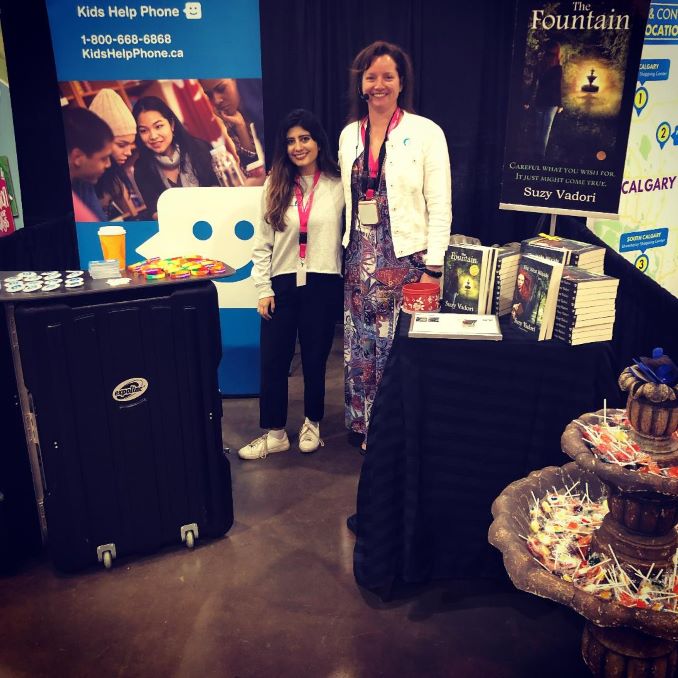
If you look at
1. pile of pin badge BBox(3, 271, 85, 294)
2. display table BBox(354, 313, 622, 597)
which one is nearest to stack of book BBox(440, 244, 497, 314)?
display table BBox(354, 313, 622, 597)

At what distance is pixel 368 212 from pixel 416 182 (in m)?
0.22

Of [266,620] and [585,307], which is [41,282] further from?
[585,307]

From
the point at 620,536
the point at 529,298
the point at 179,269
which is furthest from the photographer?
the point at 179,269

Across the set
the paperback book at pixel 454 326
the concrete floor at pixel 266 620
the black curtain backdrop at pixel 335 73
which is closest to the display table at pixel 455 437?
the paperback book at pixel 454 326

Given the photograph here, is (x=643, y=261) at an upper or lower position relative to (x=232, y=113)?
lower

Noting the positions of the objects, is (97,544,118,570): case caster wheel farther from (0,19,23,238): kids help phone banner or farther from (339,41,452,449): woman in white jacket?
(0,19,23,238): kids help phone banner

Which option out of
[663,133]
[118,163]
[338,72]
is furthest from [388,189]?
[663,133]

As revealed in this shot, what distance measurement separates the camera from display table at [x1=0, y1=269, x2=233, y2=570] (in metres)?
2.20

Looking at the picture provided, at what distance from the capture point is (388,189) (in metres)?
2.79

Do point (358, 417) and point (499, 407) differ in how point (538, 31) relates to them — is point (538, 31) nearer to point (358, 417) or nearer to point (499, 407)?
point (499, 407)

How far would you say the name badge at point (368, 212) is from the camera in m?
2.80

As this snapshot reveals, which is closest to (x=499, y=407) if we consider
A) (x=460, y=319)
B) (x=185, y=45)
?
(x=460, y=319)

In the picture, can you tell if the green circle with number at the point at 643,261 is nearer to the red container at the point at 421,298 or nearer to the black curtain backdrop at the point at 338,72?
the black curtain backdrop at the point at 338,72

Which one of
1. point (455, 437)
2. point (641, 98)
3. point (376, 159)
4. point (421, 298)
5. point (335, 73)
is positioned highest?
point (335, 73)
